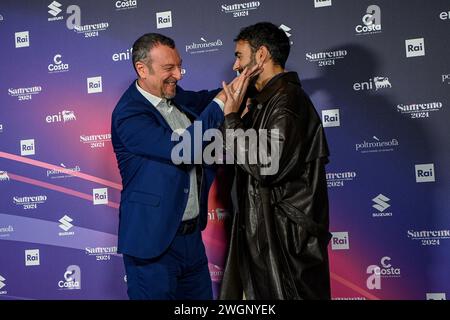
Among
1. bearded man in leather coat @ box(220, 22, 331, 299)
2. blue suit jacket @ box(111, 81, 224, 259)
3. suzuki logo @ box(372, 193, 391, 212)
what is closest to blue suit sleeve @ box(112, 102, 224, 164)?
blue suit jacket @ box(111, 81, 224, 259)

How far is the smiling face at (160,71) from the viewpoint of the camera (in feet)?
11.6

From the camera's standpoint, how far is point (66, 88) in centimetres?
537

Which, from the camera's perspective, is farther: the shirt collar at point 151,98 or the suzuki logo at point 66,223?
the suzuki logo at point 66,223

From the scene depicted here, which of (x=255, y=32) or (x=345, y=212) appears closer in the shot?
(x=255, y=32)

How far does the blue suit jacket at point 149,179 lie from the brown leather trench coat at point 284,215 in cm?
33

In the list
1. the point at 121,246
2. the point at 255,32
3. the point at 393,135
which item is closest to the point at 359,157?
the point at 393,135

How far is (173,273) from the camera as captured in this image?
3426 mm

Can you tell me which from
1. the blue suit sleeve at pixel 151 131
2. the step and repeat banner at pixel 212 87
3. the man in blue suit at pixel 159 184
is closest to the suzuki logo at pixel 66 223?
the step and repeat banner at pixel 212 87

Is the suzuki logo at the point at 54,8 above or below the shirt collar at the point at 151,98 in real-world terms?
above

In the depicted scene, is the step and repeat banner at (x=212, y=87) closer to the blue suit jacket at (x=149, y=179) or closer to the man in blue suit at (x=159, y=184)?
the man in blue suit at (x=159, y=184)

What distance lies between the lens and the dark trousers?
3371 millimetres

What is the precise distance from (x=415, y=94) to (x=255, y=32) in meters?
1.68

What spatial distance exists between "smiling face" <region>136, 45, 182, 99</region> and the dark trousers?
796 millimetres

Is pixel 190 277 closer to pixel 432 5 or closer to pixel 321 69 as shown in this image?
pixel 321 69
